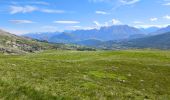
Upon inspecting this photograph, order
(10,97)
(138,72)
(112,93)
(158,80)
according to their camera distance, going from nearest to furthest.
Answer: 1. (10,97)
2. (112,93)
3. (158,80)
4. (138,72)

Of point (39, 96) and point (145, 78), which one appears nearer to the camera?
point (39, 96)

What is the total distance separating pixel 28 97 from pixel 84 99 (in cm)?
345

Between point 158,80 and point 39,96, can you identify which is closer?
point 39,96

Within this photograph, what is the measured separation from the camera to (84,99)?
18125 millimetres

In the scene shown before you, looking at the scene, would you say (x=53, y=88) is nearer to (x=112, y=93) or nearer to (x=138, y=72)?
(x=112, y=93)

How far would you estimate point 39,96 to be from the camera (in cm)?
1841

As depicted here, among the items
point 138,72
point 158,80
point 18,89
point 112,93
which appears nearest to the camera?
point 18,89


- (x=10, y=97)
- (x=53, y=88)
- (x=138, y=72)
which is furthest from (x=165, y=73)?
(x=10, y=97)

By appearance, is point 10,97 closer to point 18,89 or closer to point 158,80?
point 18,89

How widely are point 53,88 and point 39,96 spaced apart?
2.36 m

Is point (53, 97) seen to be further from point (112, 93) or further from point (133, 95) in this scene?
point (133, 95)

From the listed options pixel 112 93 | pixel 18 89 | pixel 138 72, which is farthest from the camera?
pixel 138 72

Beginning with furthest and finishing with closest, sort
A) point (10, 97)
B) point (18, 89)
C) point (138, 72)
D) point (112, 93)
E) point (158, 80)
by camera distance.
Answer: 1. point (138, 72)
2. point (158, 80)
3. point (112, 93)
4. point (18, 89)
5. point (10, 97)

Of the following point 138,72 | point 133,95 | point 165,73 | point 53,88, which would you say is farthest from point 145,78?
point 53,88
